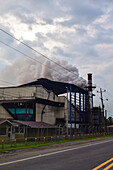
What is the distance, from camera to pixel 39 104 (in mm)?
55875

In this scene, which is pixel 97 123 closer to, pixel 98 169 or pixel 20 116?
pixel 20 116

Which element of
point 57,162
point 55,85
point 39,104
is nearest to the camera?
point 57,162

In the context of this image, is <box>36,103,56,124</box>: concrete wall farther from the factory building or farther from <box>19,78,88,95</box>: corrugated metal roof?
<box>19,78,88,95</box>: corrugated metal roof

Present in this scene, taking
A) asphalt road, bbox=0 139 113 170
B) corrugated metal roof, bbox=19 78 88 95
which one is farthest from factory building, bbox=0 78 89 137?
asphalt road, bbox=0 139 113 170

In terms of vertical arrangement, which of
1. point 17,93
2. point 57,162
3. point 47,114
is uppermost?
point 17,93

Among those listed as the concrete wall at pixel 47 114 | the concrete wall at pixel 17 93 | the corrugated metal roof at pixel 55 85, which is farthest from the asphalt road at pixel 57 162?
the corrugated metal roof at pixel 55 85

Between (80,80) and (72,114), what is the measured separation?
1166cm

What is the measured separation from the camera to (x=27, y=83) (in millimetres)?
65000

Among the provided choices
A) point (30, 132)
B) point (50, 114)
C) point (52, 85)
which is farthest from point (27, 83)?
point (30, 132)

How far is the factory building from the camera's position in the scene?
54.6 meters

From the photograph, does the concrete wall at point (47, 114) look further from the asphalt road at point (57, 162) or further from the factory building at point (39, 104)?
the asphalt road at point (57, 162)

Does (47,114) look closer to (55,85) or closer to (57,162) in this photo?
(55,85)

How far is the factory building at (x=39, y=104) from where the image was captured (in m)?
54.6

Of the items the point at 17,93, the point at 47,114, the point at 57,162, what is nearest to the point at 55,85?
the point at 47,114
